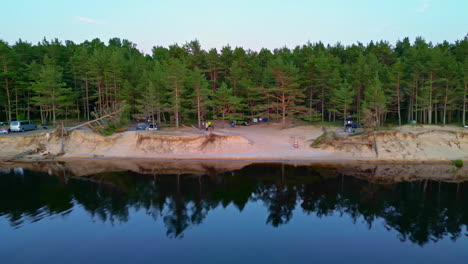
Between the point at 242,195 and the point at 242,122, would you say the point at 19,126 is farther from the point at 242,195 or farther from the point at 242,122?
the point at 242,195

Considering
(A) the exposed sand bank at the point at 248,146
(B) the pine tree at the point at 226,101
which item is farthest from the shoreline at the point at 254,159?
(B) the pine tree at the point at 226,101

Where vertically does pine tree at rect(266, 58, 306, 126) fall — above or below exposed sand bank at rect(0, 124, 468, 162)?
above

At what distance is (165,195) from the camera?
68.7 ft

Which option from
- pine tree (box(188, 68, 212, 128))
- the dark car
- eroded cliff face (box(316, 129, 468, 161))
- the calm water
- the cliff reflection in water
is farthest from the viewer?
the dark car

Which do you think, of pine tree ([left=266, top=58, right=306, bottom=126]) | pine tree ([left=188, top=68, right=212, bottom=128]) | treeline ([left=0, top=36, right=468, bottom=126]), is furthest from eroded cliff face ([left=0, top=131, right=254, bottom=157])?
pine tree ([left=266, top=58, right=306, bottom=126])

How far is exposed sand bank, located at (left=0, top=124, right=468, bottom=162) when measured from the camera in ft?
102

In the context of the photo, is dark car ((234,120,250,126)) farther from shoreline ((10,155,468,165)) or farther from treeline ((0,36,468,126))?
shoreline ((10,155,468,165))

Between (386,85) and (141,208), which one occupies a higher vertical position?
(386,85)

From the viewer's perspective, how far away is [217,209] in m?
18.5

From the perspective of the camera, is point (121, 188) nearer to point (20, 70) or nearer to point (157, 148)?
point (157, 148)

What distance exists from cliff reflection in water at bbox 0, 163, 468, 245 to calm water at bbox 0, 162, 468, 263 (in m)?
0.09

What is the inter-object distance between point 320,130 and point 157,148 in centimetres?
2575

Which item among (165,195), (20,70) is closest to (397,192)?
(165,195)

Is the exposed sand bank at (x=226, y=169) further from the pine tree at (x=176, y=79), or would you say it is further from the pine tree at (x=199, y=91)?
the pine tree at (x=199, y=91)
